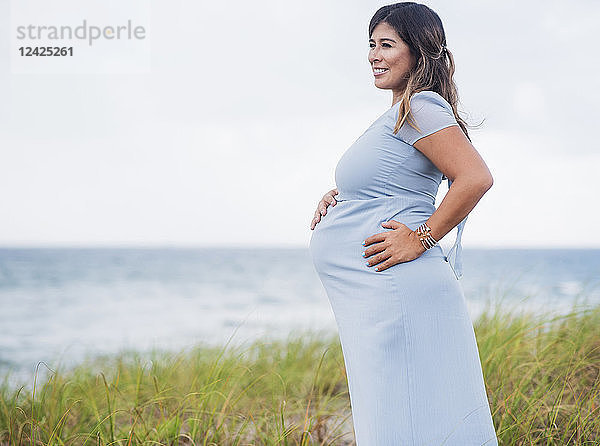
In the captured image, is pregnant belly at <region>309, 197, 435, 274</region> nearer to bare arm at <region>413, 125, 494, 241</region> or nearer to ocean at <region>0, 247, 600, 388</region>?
bare arm at <region>413, 125, 494, 241</region>

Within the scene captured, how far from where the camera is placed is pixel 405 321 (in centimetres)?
190

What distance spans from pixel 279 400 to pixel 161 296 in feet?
75.3

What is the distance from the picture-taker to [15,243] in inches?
2138

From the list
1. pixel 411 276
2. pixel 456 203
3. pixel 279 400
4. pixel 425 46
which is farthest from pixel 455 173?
pixel 279 400

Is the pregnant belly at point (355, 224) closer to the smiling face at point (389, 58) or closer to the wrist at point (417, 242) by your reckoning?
the wrist at point (417, 242)

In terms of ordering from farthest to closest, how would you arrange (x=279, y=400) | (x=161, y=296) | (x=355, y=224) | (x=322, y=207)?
1. (x=161, y=296)
2. (x=279, y=400)
3. (x=322, y=207)
4. (x=355, y=224)

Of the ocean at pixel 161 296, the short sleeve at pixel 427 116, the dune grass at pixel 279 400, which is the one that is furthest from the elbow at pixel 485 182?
the ocean at pixel 161 296

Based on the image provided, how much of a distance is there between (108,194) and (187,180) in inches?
150

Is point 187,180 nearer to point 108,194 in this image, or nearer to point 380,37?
point 108,194

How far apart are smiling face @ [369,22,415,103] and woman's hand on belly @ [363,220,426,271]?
1.54 feet

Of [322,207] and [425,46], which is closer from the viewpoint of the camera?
[425,46]

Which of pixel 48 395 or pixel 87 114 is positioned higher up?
pixel 87 114

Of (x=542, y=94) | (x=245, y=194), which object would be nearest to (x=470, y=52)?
(x=542, y=94)

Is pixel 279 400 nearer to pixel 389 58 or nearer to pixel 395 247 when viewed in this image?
pixel 395 247
